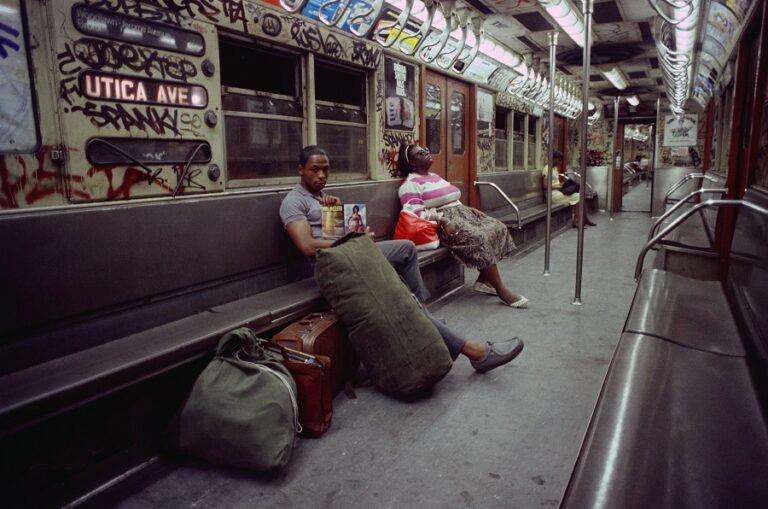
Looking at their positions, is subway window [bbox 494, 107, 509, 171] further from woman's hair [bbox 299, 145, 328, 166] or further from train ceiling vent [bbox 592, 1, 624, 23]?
woman's hair [bbox 299, 145, 328, 166]

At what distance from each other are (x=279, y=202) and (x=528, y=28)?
5929 millimetres

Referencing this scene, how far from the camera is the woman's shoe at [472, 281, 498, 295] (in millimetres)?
4652

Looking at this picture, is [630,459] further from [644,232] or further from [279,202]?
[644,232]

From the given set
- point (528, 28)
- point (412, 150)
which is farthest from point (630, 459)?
point (528, 28)

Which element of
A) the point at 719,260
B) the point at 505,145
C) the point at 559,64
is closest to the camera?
the point at 719,260

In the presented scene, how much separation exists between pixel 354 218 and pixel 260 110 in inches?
37.4

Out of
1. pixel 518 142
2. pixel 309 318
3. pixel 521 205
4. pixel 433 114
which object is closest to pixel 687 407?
pixel 309 318

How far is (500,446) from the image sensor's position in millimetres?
2211

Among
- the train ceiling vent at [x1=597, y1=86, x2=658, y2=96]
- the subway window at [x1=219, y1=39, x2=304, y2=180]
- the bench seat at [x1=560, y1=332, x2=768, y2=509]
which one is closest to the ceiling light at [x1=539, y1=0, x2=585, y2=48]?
the subway window at [x1=219, y1=39, x2=304, y2=180]

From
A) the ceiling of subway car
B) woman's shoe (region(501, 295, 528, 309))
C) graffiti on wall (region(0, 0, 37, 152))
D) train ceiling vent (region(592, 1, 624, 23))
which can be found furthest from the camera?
train ceiling vent (region(592, 1, 624, 23))

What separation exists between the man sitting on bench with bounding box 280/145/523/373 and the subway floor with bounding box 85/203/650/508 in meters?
0.14

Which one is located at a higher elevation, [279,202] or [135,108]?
[135,108]

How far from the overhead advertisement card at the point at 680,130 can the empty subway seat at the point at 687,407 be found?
12.0 meters

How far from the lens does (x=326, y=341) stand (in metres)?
2.56
